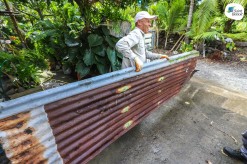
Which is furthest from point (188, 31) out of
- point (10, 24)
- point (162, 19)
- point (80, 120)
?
point (80, 120)

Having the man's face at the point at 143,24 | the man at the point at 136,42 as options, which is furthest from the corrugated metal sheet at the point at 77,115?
the man's face at the point at 143,24

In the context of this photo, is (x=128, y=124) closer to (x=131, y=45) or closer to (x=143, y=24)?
(x=131, y=45)

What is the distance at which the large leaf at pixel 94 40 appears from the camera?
122 inches

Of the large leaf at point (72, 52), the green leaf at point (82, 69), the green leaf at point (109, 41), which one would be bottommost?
the green leaf at point (82, 69)

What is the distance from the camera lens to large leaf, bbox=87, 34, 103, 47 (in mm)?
3105

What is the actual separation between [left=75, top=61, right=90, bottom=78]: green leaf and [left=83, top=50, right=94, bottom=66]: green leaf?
17 cm

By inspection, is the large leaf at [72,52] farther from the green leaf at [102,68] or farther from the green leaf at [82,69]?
the green leaf at [102,68]

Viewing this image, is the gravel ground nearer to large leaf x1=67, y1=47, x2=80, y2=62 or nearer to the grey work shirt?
the grey work shirt

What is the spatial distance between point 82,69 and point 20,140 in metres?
2.26

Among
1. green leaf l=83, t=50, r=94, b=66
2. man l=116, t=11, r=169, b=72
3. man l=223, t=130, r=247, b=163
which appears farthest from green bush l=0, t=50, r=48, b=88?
man l=223, t=130, r=247, b=163

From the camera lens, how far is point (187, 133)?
97.6 inches

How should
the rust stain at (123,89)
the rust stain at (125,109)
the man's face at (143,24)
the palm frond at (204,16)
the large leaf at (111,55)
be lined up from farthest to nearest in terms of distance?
the palm frond at (204,16)
the large leaf at (111,55)
the man's face at (143,24)
the rust stain at (125,109)
the rust stain at (123,89)

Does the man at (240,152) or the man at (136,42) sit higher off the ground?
the man at (136,42)

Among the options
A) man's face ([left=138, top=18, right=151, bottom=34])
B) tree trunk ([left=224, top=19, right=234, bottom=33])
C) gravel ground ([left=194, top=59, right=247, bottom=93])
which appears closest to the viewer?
man's face ([left=138, top=18, right=151, bottom=34])
